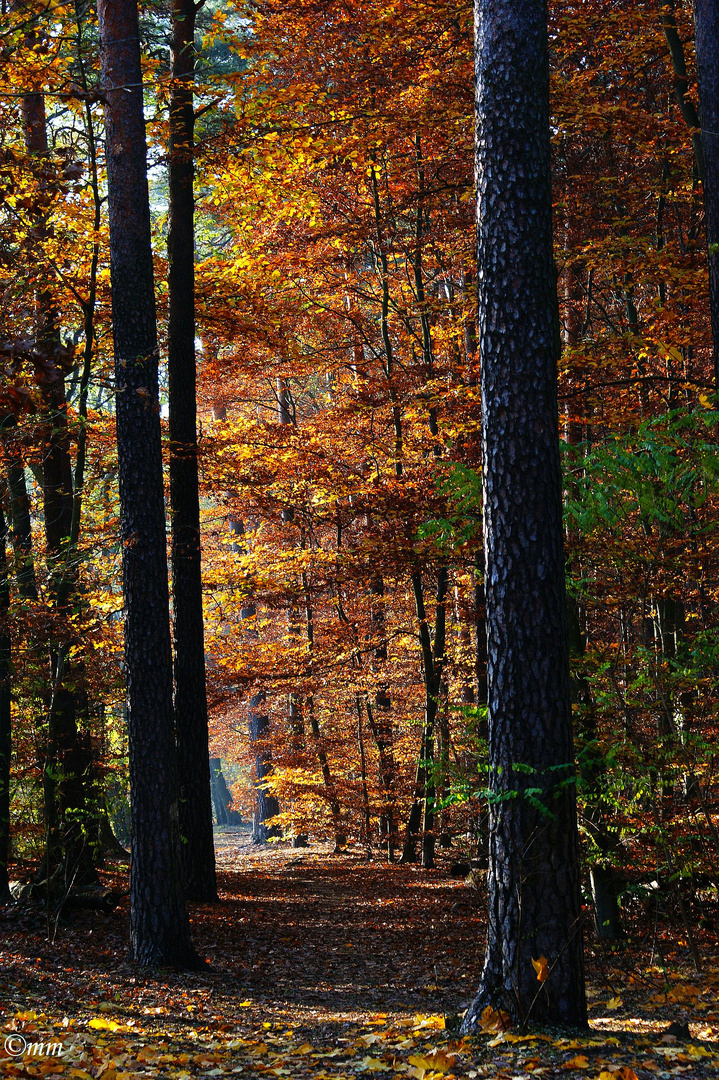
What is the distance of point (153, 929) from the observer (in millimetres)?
6113

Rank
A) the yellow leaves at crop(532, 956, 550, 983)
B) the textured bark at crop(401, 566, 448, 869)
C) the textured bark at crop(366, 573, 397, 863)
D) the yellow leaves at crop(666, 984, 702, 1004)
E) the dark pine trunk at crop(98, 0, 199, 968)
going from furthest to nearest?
1. the textured bark at crop(366, 573, 397, 863)
2. the textured bark at crop(401, 566, 448, 869)
3. the dark pine trunk at crop(98, 0, 199, 968)
4. the yellow leaves at crop(666, 984, 702, 1004)
5. the yellow leaves at crop(532, 956, 550, 983)

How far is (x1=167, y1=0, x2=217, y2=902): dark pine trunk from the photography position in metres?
8.97

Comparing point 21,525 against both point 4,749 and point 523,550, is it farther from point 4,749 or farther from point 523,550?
point 523,550

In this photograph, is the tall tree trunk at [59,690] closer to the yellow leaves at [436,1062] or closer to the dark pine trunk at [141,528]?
the dark pine trunk at [141,528]

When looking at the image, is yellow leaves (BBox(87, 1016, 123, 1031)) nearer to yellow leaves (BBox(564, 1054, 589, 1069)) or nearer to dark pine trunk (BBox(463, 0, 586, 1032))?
dark pine trunk (BBox(463, 0, 586, 1032))

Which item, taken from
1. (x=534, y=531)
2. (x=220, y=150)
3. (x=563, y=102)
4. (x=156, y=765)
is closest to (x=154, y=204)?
(x=220, y=150)

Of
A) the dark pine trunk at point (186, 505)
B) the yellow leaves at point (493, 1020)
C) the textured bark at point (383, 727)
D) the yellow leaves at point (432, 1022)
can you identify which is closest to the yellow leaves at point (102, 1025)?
the yellow leaves at point (432, 1022)

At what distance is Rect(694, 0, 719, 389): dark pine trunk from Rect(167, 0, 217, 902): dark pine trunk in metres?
4.98

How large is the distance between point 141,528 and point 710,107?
19.3 ft

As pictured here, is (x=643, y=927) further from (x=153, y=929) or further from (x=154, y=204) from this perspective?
(x=154, y=204)

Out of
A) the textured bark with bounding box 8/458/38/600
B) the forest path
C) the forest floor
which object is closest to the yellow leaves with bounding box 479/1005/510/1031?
the forest floor

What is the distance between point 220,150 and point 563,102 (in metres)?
3.82

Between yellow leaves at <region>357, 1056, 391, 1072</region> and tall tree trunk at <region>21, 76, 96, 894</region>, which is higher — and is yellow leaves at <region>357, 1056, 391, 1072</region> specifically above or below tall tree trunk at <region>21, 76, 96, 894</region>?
below

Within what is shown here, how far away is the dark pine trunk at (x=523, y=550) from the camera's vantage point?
3936 millimetres
